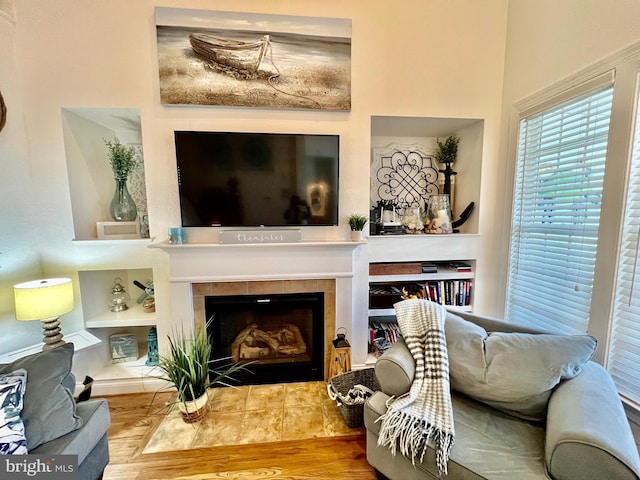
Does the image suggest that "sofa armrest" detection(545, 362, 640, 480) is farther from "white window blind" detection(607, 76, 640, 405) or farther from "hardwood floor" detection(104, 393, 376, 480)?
"hardwood floor" detection(104, 393, 376, 480)

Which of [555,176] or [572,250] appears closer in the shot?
[572,250]

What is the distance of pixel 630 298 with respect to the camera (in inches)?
51.1

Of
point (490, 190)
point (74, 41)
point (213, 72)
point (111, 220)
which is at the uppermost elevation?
point (74, 41)

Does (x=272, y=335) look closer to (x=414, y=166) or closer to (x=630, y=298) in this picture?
(x=414, y=166)

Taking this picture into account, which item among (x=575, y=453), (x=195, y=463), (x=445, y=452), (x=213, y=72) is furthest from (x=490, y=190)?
(x=195, y=463)

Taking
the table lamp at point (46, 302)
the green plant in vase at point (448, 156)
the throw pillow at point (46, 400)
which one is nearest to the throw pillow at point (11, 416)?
the throw pillow at point (46, 400)

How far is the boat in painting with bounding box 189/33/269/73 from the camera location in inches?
73.2

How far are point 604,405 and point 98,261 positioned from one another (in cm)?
303

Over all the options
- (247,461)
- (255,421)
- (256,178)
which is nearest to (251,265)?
(256,178)

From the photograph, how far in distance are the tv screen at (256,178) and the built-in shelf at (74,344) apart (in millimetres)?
1115

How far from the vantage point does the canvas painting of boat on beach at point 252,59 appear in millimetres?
1850

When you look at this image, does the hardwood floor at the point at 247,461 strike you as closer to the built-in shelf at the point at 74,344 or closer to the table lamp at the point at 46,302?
the built-in shelf at the point at 74,344

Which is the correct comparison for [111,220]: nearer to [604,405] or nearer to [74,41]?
[74,41]

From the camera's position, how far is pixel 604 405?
105 cm
